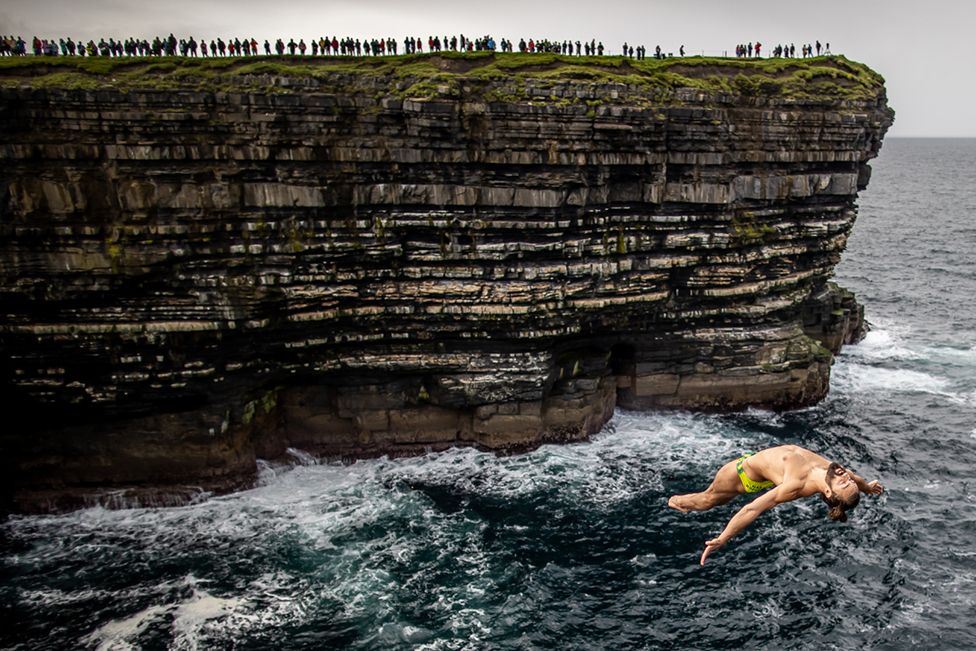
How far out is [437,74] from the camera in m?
37.2

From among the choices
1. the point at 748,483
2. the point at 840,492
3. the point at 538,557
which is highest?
the point at 840,492

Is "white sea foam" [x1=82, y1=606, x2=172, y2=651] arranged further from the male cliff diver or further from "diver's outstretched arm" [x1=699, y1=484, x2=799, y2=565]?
"diver's outstretched arm" [x1=699, y1=484, x2=799, y2=565]

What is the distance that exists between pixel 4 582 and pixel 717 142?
139 ft

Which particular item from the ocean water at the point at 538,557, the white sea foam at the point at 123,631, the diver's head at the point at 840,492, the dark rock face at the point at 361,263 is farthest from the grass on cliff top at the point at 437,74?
the diver's head at the point at 840,492

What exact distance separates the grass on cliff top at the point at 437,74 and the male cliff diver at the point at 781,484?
25710 mm

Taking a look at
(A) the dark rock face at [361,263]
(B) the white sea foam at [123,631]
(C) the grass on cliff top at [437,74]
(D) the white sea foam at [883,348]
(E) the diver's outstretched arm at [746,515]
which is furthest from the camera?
(D) the white sea foam at [883,348]

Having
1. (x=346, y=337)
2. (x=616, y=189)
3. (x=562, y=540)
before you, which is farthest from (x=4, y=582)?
(x=616, y=189)

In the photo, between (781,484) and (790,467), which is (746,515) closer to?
(781,484)

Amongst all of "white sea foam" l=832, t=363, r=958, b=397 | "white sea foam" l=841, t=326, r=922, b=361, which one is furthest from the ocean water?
"white sea foam" l=841, t=326, r=922, b=361

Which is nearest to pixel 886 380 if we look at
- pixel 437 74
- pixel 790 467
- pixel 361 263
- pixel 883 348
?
pixel 883 348

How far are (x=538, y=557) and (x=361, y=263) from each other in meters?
17.8

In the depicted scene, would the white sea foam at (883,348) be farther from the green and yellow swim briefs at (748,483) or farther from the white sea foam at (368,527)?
the green and yellow swim briefs at (748,483)

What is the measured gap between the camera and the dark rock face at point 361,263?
114ft

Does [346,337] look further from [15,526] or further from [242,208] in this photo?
[15,526]
